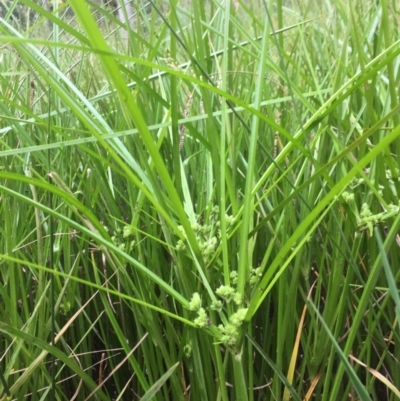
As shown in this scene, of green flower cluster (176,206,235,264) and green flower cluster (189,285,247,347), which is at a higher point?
green flower cluster (176,206,235,264)

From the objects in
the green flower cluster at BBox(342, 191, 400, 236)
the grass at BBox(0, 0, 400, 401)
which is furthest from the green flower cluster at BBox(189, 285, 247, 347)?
the green flower cluster at BBox(342, 191, 400, 236)

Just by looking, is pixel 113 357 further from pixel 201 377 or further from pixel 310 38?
pixel 310 38

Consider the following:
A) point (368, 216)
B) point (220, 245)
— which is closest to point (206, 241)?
point (220, 245)

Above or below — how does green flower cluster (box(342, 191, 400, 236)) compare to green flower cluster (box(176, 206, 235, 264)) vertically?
below

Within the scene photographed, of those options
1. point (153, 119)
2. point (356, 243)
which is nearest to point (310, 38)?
point (153, 119)

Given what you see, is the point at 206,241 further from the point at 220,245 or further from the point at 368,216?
the point at 368,216

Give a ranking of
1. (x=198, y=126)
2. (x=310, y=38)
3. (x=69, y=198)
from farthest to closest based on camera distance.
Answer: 1. (x=310, y=38)
2. (x=198, y=126)
3. (x=69, y=198)

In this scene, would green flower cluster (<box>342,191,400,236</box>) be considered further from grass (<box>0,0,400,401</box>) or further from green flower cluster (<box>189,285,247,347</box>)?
green flower cluster (<box>189,285,247,347</box>)

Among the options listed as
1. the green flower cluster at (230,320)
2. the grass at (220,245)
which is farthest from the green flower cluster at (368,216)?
the green flower cluster at (230,320)

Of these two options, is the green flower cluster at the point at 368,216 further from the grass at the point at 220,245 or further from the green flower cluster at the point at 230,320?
the green flower cluster at the point at 230,320

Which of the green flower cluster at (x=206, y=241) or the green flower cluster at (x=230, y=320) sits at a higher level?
the green flower cluster at (x=206, y=241)

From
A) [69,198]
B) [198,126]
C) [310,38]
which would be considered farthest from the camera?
[310,38]
